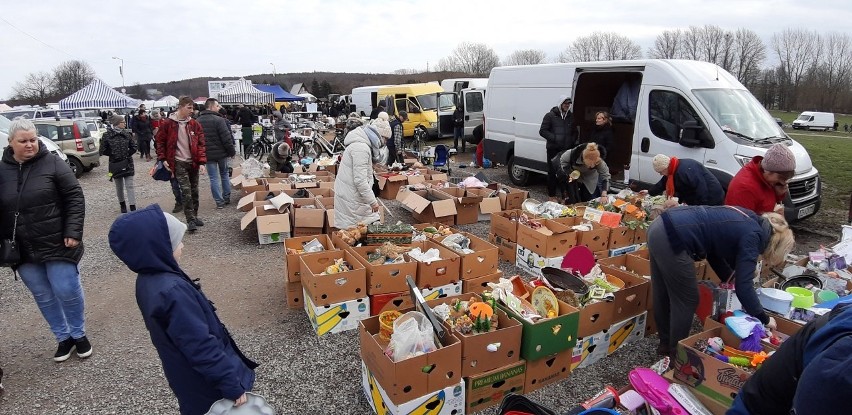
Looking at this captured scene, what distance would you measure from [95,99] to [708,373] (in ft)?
91.6

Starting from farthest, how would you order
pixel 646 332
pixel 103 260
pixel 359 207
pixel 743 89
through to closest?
1. pixel 743 89
2. pixel 103 260
3. pixel 359 207
4. pixel 646 332

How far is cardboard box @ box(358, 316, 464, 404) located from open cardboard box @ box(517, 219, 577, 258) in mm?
2293

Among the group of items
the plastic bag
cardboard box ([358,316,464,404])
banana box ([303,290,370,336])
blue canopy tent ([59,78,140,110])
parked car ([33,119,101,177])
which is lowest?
banana box ([303,290,370,336])

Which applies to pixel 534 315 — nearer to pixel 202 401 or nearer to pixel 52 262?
pixel 202 401

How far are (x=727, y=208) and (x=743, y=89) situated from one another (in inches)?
199

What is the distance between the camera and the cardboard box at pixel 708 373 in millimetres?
2672

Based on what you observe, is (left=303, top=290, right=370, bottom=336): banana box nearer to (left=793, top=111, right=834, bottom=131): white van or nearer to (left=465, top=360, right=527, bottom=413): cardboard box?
(left=465, top=360, right=527, bottom=413): cardboard box

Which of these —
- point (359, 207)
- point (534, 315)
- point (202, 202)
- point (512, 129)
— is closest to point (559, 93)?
point (512, 129)

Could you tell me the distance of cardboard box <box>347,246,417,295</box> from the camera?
392 centimetres

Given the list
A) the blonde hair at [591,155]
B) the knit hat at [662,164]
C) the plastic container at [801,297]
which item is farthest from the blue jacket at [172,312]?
the blonde hair at [591,155]

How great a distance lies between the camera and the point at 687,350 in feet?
9.49

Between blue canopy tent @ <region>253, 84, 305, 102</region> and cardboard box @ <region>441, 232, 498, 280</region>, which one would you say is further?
blue canopy tent @ <region>253, 84, 305, 102</region>

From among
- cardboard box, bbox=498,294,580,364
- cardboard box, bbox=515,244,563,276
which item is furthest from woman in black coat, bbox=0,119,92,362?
cardboard box, bbox=515,244,563,276

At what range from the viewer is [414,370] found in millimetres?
2678
